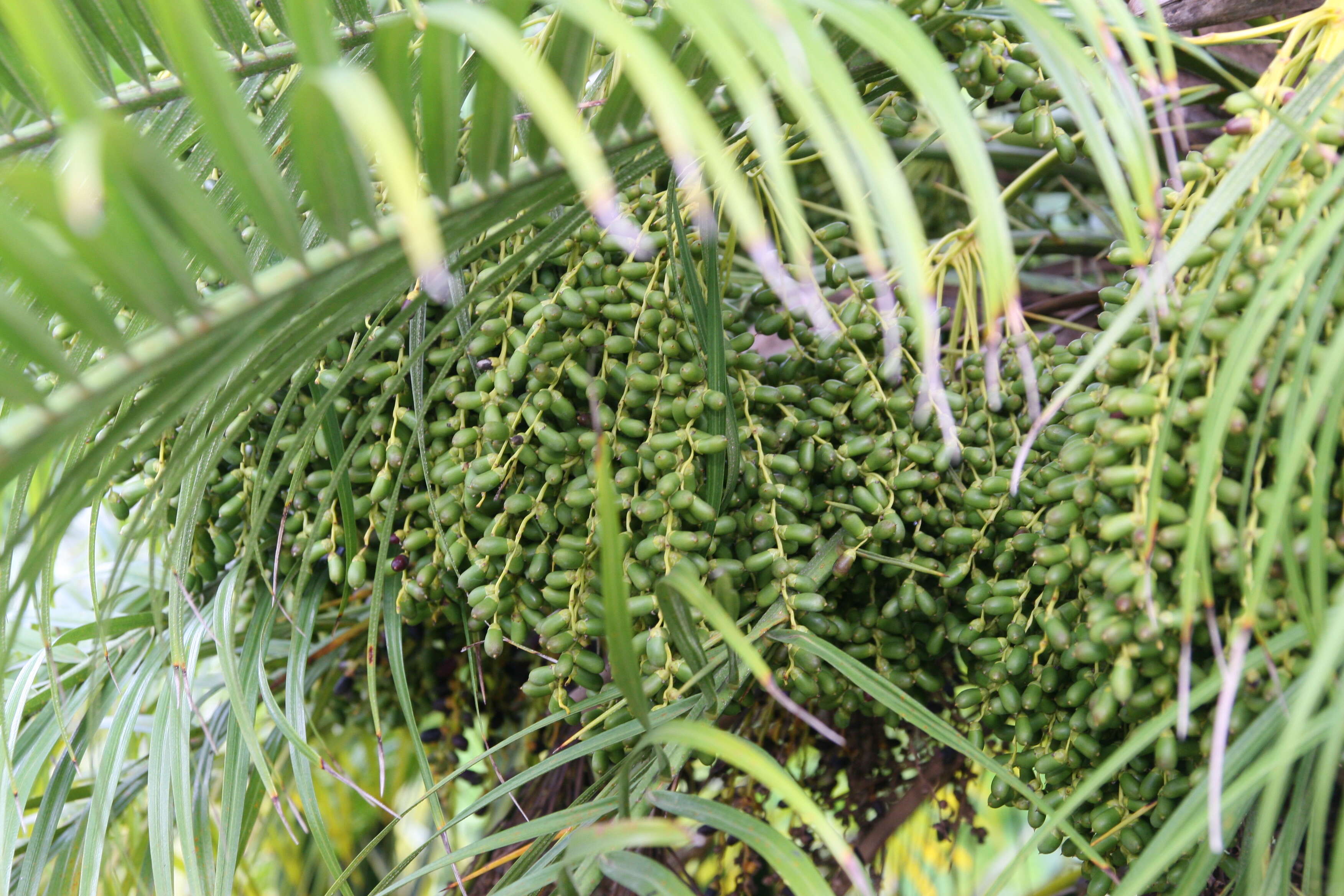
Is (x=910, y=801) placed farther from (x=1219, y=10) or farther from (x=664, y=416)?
(x=1219, y=10)

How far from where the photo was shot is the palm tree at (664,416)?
432 millimetres

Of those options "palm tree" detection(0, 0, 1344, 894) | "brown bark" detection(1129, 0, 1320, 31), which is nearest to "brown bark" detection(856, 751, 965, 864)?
"palm tree" detection(0, 0, 1344, 894)

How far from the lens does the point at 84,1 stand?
2.14 feet

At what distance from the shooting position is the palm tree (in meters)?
0.43

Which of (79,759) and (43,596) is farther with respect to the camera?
(79,759)

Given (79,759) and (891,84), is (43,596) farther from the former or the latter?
(891,84)

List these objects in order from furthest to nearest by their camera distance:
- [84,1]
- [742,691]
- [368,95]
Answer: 1. [742,691]
2. [84,1]
3. [368,95]

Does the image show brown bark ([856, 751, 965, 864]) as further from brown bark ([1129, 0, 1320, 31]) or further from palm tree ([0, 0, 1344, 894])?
brown bark ([1129, 0, 1320, 31])

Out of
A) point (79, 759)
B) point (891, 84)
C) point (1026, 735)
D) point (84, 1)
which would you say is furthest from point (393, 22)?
point (79, 759)

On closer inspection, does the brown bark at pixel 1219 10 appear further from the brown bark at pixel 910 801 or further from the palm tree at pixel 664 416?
the brown bark at pixel 910 801

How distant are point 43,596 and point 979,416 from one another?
2.42 ft

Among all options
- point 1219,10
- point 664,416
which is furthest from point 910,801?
point 1219,10

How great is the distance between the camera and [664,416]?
0.75 metres

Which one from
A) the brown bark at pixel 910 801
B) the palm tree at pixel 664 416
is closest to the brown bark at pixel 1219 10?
the palm tree at pixel 664 416
